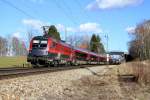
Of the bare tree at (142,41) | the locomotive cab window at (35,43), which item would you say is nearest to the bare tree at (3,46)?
the bare tree at (142,41)

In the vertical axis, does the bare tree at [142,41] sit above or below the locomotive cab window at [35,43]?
above

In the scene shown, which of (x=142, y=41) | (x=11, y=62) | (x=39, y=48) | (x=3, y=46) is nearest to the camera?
(x=39, y=48)

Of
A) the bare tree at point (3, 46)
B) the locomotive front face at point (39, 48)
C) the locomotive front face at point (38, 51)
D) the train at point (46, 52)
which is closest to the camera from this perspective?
the locomotive front face at point (38, 51)

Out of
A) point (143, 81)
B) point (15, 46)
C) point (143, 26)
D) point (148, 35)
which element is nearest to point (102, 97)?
point (143, 81)

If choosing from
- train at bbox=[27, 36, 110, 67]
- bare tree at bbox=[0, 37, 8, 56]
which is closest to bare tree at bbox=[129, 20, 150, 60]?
bare tree at bbox=[0, 37, 8, 56]

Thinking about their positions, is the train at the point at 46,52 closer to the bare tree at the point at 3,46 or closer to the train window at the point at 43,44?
the train window at the point at 43,44

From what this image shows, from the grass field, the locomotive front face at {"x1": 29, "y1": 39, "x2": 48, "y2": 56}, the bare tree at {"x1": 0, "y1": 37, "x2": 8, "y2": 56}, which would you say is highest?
the bare tree at {"x1": 0, "y1": 37, "x2": 8, "y2": 56}

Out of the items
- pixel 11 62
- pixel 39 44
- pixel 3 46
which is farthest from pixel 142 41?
pixel 39 44

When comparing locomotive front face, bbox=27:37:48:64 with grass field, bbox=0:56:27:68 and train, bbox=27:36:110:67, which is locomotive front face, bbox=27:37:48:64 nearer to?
train, bbox=27:36:110:67

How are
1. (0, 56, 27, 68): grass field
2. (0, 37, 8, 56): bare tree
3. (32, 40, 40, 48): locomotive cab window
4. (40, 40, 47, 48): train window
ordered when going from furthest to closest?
(0, 37, 8, 56): bare tree, (0, 56, 27, 68): grass field, (32, 40, 40, 48): locomotive cab window, (40, 40, 47, 48): train window

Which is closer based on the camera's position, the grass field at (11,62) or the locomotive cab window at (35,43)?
the locomotive cab window at (35,43)

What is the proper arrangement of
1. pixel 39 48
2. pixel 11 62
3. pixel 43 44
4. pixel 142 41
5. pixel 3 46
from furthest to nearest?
1. pixel 3 46
2. pixel 142 41
3. pixel 11 62
4. pixel 39 48
5. pixel 43 44

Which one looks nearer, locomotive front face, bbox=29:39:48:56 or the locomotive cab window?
locomotive front face, bbox=29:39:48:56

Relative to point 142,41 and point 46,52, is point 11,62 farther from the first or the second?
point 142,41
